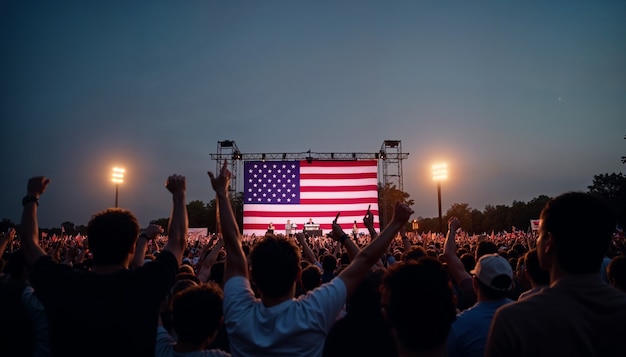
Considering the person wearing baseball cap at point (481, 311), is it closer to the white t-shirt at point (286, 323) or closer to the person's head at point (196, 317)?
the white t-shirt at point (286, 323)

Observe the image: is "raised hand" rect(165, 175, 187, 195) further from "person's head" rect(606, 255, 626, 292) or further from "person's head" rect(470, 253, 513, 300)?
"person's head" rect(606, 255, 626, 292)

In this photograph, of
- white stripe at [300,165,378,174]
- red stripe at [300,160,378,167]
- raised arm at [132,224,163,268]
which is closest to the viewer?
raised arm at [132,224,163,268]

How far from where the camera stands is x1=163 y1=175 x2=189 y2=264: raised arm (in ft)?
8.19

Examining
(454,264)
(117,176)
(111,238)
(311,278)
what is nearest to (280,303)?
(111,238)

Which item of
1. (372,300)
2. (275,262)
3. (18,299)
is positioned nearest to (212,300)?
(275,262)

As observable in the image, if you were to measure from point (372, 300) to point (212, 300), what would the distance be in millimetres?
990

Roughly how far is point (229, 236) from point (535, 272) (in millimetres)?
2719

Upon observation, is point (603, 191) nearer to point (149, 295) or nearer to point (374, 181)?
point (374, 181)

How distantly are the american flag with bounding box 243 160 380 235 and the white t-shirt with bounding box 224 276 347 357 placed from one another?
90.1 ft

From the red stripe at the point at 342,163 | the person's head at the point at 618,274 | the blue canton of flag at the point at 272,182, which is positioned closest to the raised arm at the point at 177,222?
the person's head at the point at 618,274

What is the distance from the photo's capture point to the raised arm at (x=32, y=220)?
230 centimetres

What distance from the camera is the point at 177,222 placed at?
2.60 meters

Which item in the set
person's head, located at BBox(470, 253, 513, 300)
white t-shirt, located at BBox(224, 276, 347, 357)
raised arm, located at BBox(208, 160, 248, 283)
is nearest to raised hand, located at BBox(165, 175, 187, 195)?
raised arm, located at BBox(208, 160, 248, 283)

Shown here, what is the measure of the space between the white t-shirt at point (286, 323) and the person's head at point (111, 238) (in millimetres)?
709
